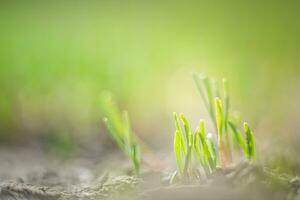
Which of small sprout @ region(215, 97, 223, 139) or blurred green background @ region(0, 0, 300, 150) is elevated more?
blurred green background @ region(0, 0, 300, 150)

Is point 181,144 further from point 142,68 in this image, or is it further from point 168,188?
point 142,68

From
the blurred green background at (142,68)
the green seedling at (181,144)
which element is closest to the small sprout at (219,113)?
the green seedling at (181,144)

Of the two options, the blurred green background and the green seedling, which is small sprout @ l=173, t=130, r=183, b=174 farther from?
the blurred green background

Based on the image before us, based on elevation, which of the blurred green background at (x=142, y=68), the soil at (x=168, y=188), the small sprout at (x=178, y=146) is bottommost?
the soil at (x=168, y=188)

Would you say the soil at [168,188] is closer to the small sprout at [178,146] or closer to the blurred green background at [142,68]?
the small sprout at [178,146]

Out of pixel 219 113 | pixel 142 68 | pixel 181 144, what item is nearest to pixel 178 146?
pixel 181 144

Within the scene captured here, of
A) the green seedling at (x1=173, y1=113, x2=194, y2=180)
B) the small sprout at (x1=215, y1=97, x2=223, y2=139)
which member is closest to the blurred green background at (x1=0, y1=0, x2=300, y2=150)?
the small sprout at (x1=215, y1=97, x2=223, y2=139)

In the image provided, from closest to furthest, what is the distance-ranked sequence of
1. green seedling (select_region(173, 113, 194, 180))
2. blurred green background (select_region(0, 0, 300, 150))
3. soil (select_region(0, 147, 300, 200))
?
1. soil (select_region(0, 147, 300, 200))
2. green seedling (select_region(173, 113, 194, 180))
3. blurred green background (select_region(0, 0, 300, 150))

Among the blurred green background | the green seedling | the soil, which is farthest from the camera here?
the blurred green background

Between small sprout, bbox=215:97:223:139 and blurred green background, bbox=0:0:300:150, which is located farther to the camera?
blurred green background, bbox=0:0:300:150

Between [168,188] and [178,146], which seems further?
[178,146]
